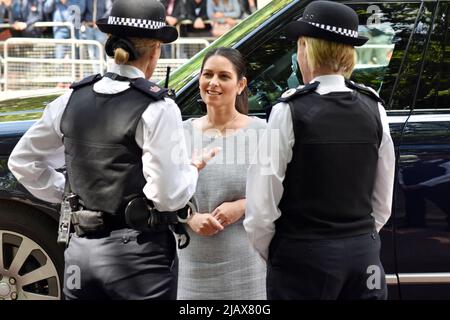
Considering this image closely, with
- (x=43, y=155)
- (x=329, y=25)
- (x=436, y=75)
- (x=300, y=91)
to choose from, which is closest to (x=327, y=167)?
(x=300, y=91)

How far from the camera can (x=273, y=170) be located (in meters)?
3.46

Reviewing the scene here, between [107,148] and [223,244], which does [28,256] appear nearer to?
[223,244]

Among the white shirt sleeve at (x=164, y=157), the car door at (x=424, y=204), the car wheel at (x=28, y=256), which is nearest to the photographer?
the white shirt sleeve at (x=164, y=157)

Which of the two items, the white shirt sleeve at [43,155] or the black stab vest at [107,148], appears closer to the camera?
the black stab vest at [107,148]

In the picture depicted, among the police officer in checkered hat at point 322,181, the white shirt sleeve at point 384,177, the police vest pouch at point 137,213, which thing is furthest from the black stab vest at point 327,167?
the police vest pouch at point 137,213

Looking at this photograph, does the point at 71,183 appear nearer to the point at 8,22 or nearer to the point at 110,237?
the point at 110,237

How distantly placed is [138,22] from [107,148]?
1.65 feet

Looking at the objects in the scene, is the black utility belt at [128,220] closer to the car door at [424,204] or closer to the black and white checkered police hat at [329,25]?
the black and white checkered police hat at [329,25]

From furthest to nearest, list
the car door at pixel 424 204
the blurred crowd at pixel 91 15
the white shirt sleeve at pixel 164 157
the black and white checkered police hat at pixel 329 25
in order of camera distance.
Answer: the blurred crowd at pixel 91 15 < the car door at pixel 424 204 < the black and white checkered police hat at pixel 329 25 < the white shirt sleeve at pixel 164 157

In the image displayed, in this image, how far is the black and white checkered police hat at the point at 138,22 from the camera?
3.59 meters

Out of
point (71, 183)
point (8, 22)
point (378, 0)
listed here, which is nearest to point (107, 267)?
point (71, 183)

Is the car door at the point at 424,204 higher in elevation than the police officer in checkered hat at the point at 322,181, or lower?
lower

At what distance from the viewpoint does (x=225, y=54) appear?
435 centimetres

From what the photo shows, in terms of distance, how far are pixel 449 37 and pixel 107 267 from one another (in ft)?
7.75
